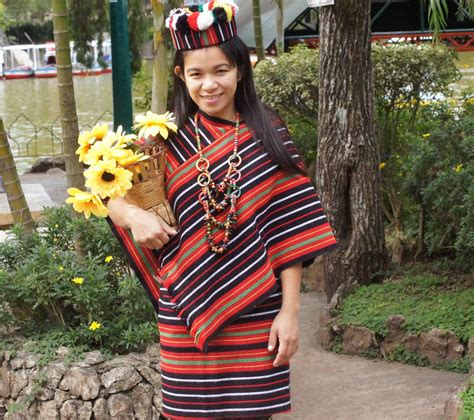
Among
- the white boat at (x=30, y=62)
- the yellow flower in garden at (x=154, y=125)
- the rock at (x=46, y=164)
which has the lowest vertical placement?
the white boat at (x=30, y=62)

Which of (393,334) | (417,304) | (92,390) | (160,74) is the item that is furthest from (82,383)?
(160,74)

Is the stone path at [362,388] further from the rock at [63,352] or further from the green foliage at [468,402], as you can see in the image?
the rock at [63,352]

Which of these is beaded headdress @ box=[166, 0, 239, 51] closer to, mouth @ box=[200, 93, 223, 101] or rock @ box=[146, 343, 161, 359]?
mouth @ box=[200, 93, 223, 101]

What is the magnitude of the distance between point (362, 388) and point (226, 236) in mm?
2669

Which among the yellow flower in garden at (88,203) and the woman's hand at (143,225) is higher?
the yellow flower in garden at (88,203)

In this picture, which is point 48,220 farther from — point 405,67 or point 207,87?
point 405,67

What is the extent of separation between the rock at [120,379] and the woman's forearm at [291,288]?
5.23ft

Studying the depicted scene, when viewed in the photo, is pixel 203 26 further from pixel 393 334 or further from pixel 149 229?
pixel 393 334

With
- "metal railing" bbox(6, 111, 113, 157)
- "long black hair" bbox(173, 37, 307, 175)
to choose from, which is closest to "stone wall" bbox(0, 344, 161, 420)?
"long black hair" bbox(173, 37, 307, 175)

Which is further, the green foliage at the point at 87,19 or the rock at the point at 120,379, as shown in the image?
the green foliage at the point at 87,19

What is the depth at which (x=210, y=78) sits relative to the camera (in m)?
2.78

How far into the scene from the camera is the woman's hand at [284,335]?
2795mm

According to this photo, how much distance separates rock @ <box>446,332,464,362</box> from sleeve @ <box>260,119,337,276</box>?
8.49 feet

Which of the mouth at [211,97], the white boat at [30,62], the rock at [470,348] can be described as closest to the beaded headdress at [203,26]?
the mouth at [211,97]
